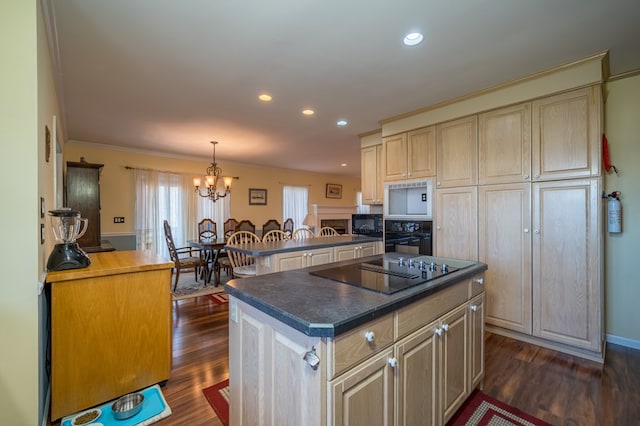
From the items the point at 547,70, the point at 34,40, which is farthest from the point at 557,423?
the point at 34,40

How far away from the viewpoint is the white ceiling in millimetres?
1745

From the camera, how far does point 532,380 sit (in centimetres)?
212

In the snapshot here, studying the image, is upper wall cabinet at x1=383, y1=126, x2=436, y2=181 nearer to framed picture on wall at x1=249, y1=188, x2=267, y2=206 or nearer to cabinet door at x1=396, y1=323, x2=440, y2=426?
cabinet door at x1=396, y1=323, x2=440, y2=426

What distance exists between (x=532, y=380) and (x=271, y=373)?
2109mm

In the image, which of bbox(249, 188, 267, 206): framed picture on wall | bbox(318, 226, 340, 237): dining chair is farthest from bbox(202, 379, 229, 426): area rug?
bbox(249, 188, 267, 206): framed picture on wall

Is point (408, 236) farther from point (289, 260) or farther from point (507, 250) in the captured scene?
point (289, 260)

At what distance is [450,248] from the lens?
10.7 feet

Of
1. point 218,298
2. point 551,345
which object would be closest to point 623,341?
point 551,345

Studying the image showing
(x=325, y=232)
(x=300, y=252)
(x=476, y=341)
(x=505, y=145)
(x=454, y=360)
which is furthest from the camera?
(x=325, y=232)

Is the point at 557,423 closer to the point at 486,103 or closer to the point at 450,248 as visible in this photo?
the point at 450,248

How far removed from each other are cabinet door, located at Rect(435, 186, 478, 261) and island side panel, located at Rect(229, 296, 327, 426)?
2661 mm

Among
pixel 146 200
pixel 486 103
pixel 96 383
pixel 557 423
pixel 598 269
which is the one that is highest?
pixel 486 103

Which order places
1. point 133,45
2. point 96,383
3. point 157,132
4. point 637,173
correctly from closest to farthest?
point 96,383 < point 133,45 < point 637,173 < point 157,132

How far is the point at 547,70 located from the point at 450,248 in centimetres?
189
